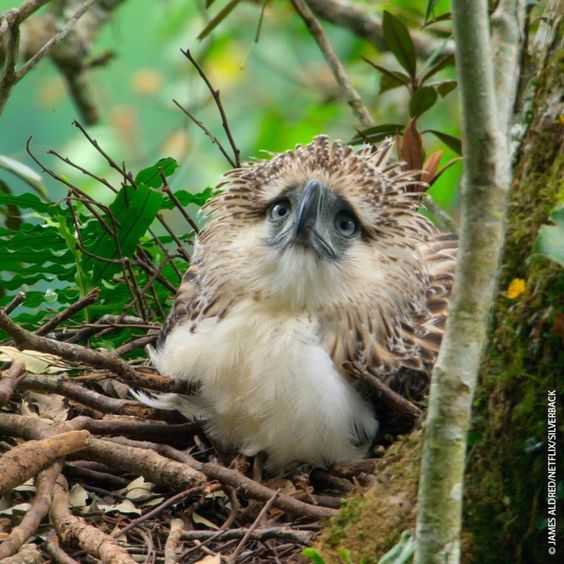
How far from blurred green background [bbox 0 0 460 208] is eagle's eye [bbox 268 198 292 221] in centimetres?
251

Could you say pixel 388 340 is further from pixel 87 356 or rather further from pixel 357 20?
pixel 357 20

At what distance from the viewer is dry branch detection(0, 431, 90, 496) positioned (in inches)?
117

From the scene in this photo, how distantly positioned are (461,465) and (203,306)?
1897 millimetres

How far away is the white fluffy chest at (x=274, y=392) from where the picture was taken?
338 centimetres

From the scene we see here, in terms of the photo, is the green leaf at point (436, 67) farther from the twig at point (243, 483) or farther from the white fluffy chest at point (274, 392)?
the twig at point (243, 483)

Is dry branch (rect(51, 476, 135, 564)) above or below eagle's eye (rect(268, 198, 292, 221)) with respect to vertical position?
below

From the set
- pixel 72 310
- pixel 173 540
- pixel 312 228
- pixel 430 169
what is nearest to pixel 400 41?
pixel 430 169

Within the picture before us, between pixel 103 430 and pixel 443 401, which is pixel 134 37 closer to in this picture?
pixel 103 430

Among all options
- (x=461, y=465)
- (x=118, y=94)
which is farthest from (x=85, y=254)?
(x=118, y=94)

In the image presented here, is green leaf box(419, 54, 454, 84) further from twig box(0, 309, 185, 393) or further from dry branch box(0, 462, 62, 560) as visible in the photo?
dry branch box(0, 462, 62, 560)

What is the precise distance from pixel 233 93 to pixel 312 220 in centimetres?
616

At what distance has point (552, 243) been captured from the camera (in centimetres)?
202

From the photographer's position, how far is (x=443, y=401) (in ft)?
6.46

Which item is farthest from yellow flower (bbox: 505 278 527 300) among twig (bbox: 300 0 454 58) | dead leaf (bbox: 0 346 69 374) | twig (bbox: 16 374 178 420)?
twig (bbox: 300 0 454 58)
